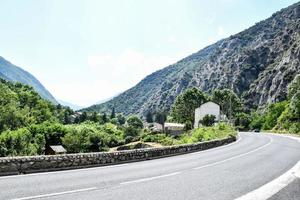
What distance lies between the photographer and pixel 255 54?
19650 centimetres

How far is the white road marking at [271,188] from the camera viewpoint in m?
9.41

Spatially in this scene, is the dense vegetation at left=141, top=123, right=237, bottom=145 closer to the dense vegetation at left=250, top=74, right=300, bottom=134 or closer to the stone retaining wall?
the dense vegetation at left=250, top=74, right=300, bottom=134

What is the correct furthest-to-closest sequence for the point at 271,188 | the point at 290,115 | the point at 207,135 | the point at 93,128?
the point at 93,128 → the point at 290,115 → the point at 207,135 → the point at 271,188

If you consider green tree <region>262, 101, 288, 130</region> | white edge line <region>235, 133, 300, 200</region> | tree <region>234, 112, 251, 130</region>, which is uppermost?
white edge line <region>235, 133, 300, 200</region>

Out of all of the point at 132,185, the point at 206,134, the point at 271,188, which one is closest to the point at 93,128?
the point at 206,134

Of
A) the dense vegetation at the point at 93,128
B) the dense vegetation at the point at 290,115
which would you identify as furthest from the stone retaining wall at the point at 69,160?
the dense vegetation at the point at 290,115

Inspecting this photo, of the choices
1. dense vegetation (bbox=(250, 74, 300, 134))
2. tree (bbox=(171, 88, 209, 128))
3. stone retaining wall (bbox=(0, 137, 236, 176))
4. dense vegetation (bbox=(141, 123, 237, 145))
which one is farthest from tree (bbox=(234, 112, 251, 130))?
stone retaining wall (bbox=(0, 137, 236, 176))

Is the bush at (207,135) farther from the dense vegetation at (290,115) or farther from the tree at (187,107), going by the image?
the tree at (187,107)

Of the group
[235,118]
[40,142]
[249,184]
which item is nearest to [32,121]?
[40,142]

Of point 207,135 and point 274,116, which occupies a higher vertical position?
point 207,135

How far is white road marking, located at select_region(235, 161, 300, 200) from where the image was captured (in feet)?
30.9

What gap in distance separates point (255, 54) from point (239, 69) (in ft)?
37.6

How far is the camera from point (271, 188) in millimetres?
10969

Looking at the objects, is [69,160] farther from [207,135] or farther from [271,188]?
[207,135]
